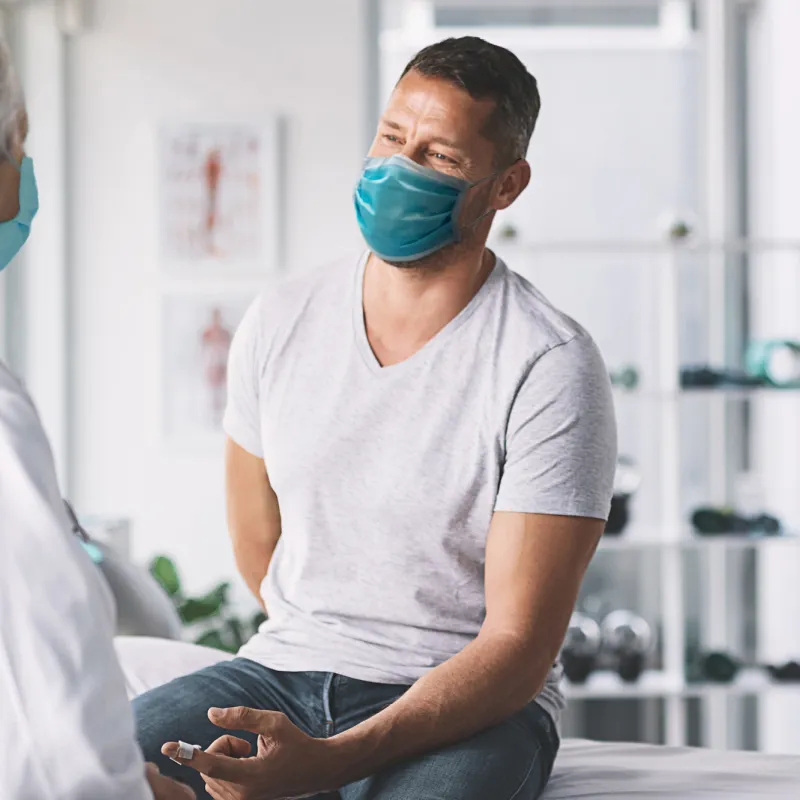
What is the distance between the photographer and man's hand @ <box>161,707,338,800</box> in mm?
1028

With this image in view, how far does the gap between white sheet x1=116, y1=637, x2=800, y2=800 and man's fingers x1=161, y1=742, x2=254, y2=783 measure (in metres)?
0.42

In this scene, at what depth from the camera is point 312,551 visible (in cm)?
136

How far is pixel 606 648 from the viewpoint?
314 centimetres

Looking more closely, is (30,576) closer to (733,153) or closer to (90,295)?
(90,295)

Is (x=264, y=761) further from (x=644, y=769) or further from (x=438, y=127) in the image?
(x=438, y=127)

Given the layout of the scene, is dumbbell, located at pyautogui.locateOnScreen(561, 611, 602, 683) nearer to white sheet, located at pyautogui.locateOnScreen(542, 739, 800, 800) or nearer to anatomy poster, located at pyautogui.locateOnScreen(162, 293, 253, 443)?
anatomy poster, located at pyautogui.locateOnScreen(162, 293, 253, 443)

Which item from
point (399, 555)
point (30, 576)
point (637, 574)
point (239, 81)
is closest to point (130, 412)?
point (239, 81)

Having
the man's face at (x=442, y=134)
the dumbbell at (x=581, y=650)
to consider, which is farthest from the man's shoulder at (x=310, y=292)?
the dumbbell at (x=581, y=650)

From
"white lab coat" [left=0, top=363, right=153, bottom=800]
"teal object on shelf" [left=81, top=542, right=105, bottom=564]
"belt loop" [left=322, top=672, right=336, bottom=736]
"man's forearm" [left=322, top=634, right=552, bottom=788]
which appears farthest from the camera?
"teal object on shelf" [left=81, top=542, right=105, bottom=564]

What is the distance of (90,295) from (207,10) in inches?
37.4

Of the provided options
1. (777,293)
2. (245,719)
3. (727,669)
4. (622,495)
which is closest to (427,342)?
(245,719)

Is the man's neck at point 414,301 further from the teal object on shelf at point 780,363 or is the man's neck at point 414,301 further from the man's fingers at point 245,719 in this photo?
the teal object on shelf at point 780,363

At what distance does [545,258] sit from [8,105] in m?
2.81

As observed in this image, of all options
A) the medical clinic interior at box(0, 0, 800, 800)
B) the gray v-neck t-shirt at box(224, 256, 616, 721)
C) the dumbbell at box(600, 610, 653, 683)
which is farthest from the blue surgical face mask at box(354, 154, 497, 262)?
the dumbbell at box(600, 610, 653, 683)
